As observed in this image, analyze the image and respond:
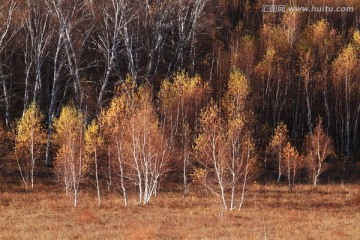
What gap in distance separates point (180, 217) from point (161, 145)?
5.75 m

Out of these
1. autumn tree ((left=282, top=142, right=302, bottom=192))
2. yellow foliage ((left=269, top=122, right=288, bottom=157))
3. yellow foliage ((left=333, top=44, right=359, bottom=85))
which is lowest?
autumn tree ((left=282, top=142, right=302, bottom=192))

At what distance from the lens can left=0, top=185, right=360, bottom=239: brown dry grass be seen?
892 inches

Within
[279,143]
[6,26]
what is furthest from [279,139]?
Answer: [6,26]

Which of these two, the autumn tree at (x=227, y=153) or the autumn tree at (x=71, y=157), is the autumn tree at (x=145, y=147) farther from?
the autumn tree at (x=71, y=157)

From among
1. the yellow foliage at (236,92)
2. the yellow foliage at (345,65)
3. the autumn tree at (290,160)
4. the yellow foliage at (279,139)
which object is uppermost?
the yellow foliage at (345,65)

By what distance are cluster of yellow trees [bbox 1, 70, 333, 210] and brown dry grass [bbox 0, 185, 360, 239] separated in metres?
1.11

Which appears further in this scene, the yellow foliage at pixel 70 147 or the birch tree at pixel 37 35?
the birch tree at pixel 37 35

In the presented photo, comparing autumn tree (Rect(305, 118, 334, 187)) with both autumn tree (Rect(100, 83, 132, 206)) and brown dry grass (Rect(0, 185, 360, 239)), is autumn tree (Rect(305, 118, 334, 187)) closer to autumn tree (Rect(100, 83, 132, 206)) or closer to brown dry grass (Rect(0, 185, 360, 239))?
brown dry grass (Rect(0, 185, 360, 239))

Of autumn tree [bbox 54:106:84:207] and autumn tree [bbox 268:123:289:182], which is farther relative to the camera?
autumn tree [bbox 268:123:289:182]

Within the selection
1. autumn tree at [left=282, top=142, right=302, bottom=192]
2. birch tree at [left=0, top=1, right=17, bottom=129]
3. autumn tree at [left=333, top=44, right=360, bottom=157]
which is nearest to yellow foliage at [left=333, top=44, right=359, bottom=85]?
autumn tree at [left=333, top=44, right=360, bottom=157]

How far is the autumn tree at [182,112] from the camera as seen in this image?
35812mm

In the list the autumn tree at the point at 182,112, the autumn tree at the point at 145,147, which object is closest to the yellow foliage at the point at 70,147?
the autumn tree at the point at 145,147

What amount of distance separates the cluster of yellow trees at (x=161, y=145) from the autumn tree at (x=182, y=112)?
0.07 meters

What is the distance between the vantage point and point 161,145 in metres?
31.3
